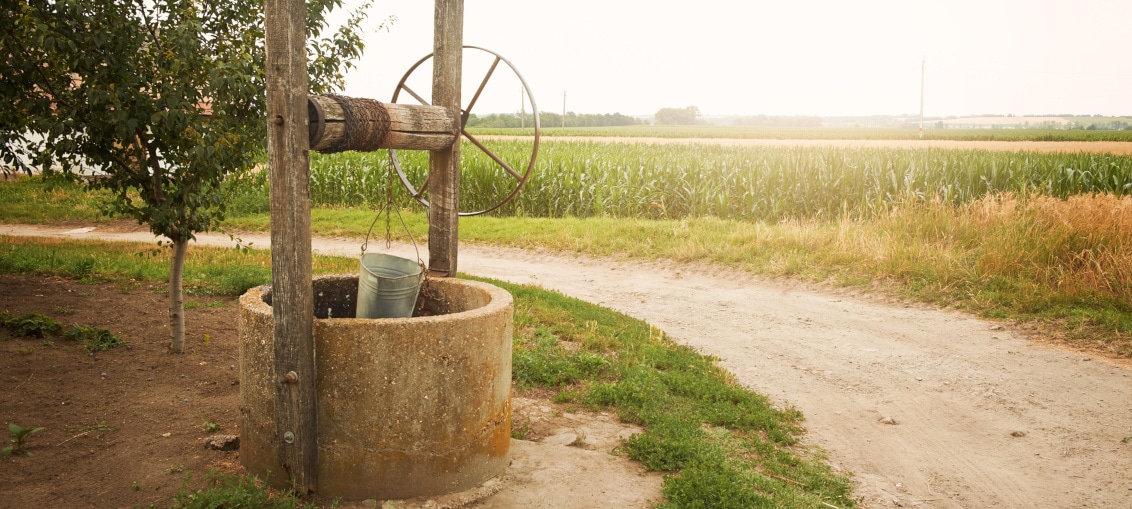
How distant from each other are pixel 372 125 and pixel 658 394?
2.95 meters

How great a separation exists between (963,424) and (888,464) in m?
1.21

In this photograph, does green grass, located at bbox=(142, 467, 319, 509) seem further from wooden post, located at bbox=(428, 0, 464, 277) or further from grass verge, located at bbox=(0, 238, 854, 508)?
wooden post, located at bbox=(428, 0, 464, 277)

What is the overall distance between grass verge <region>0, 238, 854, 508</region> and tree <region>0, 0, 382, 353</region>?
2.51 m

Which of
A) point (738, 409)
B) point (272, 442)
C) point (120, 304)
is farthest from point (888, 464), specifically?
point (120, 304)

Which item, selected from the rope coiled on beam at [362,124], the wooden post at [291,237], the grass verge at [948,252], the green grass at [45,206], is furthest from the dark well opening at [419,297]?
the green grass at [45,206]

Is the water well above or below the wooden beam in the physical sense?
Result: below

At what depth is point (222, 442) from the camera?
4.57 meters

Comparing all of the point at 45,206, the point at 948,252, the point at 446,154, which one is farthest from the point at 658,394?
the point at 45,206

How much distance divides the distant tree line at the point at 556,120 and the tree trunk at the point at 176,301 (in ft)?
236

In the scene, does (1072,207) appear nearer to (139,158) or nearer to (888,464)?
(888,464)

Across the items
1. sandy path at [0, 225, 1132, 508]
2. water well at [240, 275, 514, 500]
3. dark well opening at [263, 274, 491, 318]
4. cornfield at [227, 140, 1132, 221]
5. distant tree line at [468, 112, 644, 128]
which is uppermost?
distant tree line at [468, 112, 644, 128]

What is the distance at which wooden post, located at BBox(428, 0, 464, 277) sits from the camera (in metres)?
Answer: 4.86

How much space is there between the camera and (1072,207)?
33.8ft

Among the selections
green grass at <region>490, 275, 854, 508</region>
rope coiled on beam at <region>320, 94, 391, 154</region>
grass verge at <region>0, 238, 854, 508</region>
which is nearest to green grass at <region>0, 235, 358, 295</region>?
grass verge at <region>0, 238, 854, 508</region>
